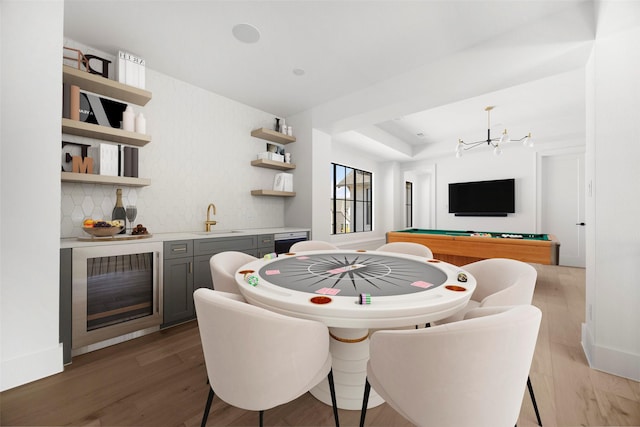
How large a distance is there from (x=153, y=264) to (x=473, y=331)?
256 cm

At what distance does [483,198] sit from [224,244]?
6012 millimetres

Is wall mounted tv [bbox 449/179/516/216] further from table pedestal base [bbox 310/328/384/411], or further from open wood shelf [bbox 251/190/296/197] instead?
table pedestal base [bbox 310/328/384/411]

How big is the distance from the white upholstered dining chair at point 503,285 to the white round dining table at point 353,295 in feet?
0.48

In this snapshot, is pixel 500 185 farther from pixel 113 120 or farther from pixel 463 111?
pixel 113 120

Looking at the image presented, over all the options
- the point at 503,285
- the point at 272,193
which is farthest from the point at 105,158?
the point at 503,285

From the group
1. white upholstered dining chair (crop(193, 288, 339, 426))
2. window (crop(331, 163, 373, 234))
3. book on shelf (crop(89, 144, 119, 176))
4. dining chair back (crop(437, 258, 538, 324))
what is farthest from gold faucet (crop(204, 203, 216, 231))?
window (crop(331, 163, 373, 234))

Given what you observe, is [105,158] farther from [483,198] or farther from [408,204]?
[408,204]

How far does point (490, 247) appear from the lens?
396cm

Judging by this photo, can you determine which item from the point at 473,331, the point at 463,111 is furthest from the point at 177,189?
the point at 463,111

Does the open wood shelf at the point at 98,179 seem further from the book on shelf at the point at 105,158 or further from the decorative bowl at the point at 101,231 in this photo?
the decorative bowl at the point at 101,231

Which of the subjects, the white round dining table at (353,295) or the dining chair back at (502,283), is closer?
the white round dining table at (353,295)

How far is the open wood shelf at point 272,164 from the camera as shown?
150 inches

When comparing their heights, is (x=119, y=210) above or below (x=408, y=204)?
below

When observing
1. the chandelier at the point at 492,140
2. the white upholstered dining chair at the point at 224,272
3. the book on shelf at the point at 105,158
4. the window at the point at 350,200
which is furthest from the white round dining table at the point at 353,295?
the window at the point at 350,200
